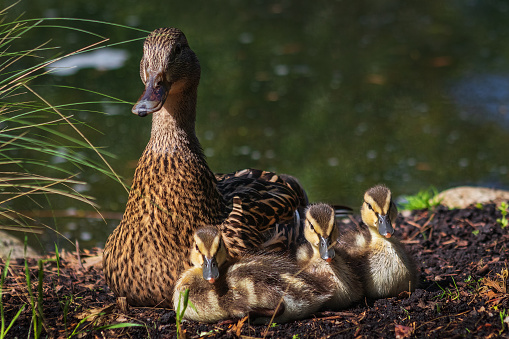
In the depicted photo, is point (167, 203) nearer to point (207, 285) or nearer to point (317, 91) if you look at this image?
point (207, 285)

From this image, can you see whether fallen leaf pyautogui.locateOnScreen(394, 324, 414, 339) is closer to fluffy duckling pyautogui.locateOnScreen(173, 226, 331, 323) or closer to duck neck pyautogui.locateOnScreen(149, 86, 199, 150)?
fluffy duckling pyautogui.locateOnScreen(173, 226, 331, 323)

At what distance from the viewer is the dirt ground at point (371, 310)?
3.86 m

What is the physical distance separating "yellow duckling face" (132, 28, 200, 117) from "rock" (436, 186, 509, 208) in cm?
281

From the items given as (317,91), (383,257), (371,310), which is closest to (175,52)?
(383,257)

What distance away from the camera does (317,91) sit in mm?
9469

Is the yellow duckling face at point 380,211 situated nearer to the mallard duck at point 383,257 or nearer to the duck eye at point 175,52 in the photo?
the mallard duck at point 383,257

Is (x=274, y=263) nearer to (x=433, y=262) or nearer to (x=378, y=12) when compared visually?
(x=433, y=262)

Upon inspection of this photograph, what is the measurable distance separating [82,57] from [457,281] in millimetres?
7125

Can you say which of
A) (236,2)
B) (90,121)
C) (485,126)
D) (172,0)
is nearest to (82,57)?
(90,121)

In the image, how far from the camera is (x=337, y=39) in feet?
36.4

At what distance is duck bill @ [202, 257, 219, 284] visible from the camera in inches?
153

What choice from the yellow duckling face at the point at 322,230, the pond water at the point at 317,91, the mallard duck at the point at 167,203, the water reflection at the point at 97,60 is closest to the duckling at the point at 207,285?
the mallard duck at the point at 167,203

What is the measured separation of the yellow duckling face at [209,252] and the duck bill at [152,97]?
2.47 ft

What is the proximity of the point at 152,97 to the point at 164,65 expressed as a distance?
0.29m
